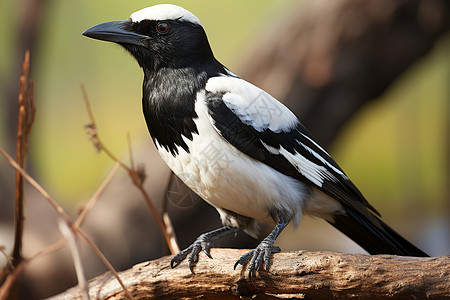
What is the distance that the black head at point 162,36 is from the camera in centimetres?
131

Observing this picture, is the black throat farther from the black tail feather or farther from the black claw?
the black tail feather

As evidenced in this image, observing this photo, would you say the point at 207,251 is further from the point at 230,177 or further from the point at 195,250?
the point at 230,177

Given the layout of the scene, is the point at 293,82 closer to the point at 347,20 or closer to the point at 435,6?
the point at 347,20

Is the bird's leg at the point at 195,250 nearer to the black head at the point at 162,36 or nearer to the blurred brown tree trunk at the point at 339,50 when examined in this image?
the black head at the point at 162,36

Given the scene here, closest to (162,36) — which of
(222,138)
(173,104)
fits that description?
(173,104)

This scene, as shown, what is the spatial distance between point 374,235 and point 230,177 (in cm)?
46

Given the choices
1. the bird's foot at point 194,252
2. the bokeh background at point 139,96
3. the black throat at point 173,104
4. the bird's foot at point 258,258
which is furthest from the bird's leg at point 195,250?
the bokeh background at point 139,96

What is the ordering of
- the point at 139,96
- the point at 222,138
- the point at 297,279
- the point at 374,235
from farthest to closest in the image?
the point at 139,96 → the point at 374,235 → the point at 222,138 → the point at 297,279

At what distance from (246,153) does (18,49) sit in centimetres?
174

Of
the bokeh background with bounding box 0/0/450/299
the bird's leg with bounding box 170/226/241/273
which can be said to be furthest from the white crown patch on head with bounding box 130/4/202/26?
the bokeh background with bounding box 0/0/450/299

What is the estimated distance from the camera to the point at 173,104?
1.25 metres

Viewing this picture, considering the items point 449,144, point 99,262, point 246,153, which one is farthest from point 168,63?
point 449,144

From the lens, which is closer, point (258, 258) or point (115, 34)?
point (258, 258)

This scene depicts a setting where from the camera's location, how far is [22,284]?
94.7 inches
